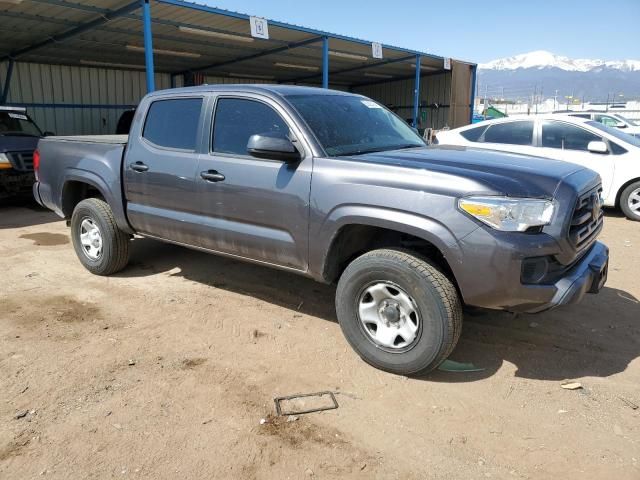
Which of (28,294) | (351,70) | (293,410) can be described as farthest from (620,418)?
(351,70)

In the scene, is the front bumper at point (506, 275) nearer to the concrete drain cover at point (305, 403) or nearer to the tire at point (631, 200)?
the concrete drain cover at point (305, 403)

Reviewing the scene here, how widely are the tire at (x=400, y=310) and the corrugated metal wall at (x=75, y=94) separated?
17215 mm

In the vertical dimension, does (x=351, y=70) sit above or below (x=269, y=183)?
above

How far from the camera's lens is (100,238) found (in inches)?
213

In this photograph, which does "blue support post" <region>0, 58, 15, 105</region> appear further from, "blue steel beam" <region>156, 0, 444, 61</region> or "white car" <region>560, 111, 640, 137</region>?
"white car" <region>560, 111, 640, 137</region>

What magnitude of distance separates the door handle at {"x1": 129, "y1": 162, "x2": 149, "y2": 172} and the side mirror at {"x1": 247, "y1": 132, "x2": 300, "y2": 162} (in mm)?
1539

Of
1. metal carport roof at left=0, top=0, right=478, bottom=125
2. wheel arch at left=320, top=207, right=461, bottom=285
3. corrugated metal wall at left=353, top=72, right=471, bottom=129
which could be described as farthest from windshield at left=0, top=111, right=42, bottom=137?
corrugated metal wall at left=353, top=72, right=471, bottom=129

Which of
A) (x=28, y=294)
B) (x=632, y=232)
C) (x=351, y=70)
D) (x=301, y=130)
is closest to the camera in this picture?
(x=301, y=130)

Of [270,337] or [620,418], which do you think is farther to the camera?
[270,337]

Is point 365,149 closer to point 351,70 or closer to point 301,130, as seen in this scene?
point 301,130

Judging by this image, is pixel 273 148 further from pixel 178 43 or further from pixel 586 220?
pixel 178 43

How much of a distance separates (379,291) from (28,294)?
3.53 m

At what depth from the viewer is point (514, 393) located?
3.32 meters

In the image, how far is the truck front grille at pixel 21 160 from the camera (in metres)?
9.17
